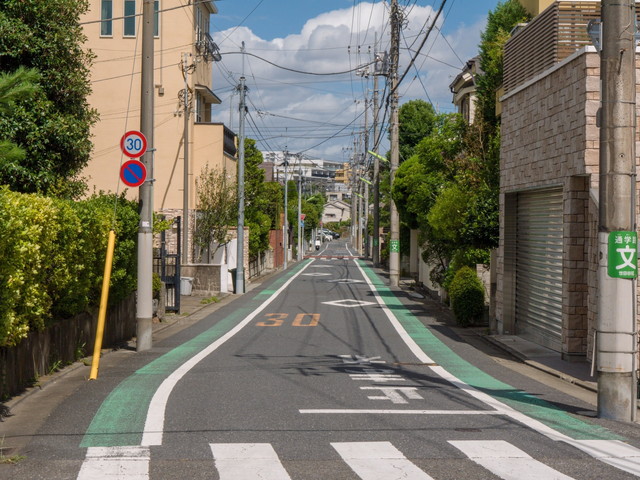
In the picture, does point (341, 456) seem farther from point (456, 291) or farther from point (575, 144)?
point (456, 291)

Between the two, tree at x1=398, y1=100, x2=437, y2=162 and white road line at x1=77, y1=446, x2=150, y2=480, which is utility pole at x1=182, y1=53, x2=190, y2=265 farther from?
tree at x1=398, y1=100, x2=437, y2=162

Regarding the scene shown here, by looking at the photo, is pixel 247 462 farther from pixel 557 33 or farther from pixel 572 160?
pixel 557 33

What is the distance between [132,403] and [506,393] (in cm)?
507

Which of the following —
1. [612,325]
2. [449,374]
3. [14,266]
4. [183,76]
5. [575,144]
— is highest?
[183,76]

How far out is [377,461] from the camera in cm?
706

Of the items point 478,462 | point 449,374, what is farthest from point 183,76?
point 478,462

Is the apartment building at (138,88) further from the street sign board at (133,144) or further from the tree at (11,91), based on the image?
the tree at (11,91)

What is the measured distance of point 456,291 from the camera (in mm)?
20422

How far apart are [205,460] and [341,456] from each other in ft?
4.01

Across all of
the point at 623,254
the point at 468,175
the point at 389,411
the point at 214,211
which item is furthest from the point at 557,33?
the point at 214,211

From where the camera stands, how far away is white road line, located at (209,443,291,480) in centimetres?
657

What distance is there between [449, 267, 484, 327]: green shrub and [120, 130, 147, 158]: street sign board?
954 centimetres

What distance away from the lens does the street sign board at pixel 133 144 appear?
46.0ft

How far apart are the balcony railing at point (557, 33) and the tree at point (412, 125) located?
151 ft
